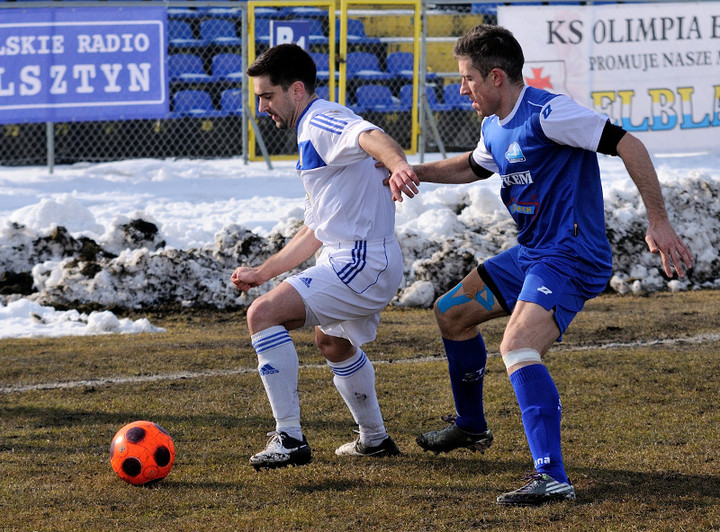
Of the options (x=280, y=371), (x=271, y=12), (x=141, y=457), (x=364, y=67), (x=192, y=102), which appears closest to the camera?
(x=141, y=457)

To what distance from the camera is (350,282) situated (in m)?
4.52

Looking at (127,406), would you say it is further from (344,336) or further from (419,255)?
(419,255)

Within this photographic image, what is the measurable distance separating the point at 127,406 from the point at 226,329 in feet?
7.41

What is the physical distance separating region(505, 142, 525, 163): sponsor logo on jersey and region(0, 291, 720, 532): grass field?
1364 mm

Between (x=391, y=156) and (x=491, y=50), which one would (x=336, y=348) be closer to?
(x=391, y=156)

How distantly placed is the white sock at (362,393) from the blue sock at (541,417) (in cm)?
96

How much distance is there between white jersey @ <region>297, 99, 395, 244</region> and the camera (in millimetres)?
4508

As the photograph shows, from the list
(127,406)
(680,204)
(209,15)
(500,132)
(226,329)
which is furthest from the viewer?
(209,15)

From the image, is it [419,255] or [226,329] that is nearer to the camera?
[226,329]

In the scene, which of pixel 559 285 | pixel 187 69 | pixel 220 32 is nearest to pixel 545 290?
pixel 559 285

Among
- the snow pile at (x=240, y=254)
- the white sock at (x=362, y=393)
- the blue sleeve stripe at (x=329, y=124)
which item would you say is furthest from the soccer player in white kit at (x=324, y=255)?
the snow pile at (x=240, y=254)

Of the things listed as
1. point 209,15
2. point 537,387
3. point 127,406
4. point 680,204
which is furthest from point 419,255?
point 209,15

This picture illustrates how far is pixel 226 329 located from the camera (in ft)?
26.3

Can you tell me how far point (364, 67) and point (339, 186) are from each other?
9.82 metres
